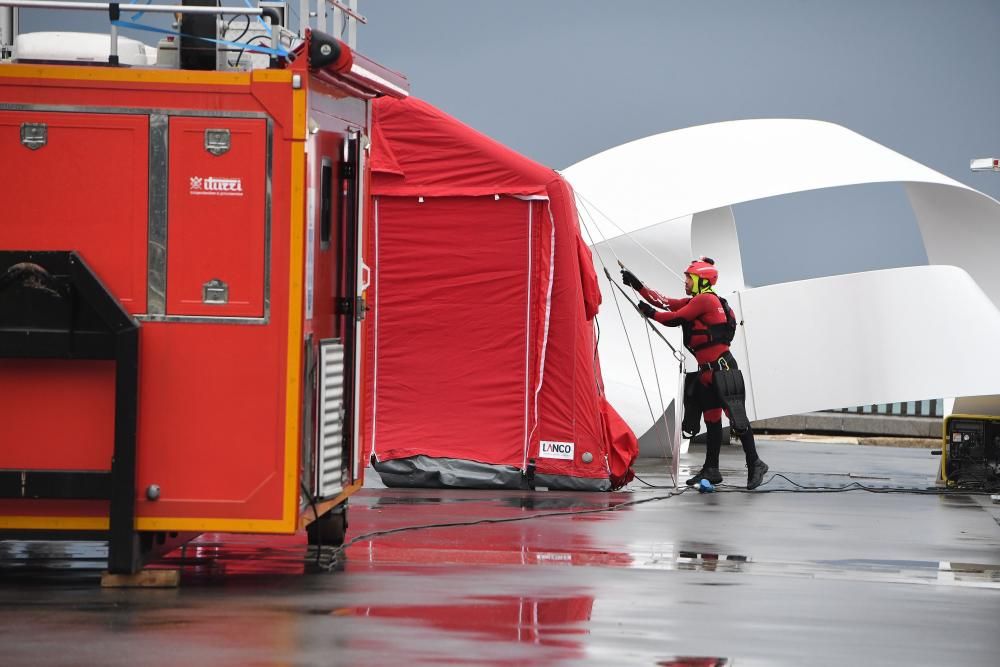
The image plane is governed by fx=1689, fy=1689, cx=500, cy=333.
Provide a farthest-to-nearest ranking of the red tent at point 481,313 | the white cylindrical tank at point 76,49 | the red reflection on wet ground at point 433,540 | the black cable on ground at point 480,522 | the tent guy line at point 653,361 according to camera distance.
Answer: the tent guy line at point 653,361, the red tent at point 481,313, the black cable on ground at point 480,522, the red reflection on wet ground at point 433,540, the white cylindrical tank at point 76,49

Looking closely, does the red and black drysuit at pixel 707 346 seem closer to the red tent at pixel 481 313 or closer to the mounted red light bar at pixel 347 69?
the red tent at pixel 481 313

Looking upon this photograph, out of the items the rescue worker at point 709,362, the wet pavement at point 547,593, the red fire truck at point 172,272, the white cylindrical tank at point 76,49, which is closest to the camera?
the wet pavement at point 547,593

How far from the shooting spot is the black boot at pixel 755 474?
1529 cm

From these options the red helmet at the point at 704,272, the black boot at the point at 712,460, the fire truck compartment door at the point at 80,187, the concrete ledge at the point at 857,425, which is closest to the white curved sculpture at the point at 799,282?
the red helmet at the point at 704,272

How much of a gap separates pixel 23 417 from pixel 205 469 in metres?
0.95

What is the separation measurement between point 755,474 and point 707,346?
1265mm

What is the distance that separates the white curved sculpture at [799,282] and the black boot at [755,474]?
238 centimetres

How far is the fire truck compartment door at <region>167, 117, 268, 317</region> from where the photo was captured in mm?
8586

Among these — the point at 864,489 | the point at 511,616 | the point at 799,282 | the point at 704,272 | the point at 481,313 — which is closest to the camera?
the point at 511,616

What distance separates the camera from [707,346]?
1512 cm

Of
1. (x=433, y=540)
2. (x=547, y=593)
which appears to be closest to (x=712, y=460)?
(x=433, y=540)

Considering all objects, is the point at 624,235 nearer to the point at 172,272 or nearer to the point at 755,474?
the point at 755,474

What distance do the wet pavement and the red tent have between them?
3.16 feet

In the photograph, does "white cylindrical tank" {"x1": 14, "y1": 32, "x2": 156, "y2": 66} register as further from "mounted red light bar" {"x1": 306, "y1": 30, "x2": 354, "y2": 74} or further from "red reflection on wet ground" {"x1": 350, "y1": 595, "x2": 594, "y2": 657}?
"red reflection on wet ground" {"x1": 350, "y1": 595, "x2": 594, "y2": 657}
